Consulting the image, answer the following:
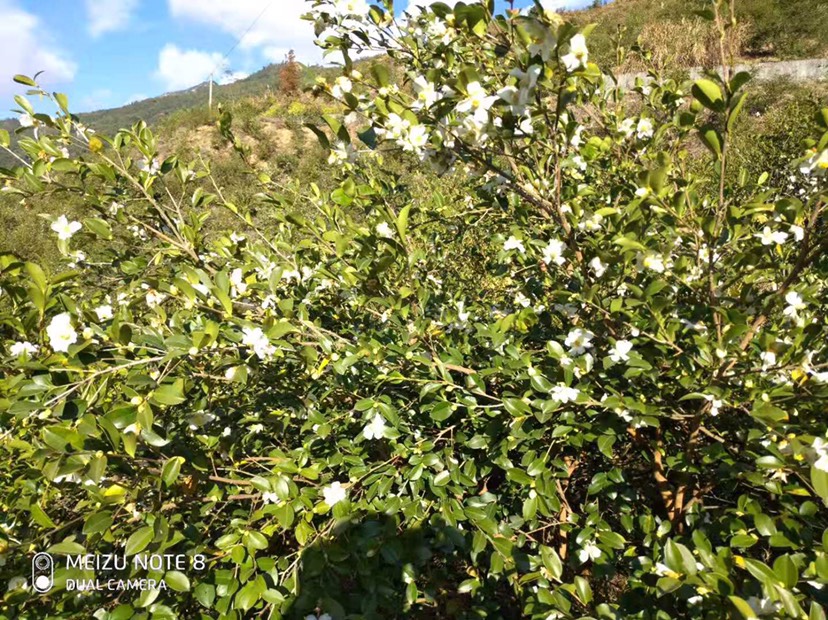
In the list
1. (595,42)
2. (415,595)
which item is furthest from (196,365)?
(595,42)

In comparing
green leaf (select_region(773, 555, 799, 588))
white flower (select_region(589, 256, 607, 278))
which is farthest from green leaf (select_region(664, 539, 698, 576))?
white flower (select_region(589, 256, 607, 278))

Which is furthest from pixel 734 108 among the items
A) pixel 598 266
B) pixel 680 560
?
pixel 680 560

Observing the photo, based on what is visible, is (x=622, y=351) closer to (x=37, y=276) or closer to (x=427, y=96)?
(x=427, y=96)

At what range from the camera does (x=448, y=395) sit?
4.31 ft

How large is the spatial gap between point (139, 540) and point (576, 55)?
1.16m

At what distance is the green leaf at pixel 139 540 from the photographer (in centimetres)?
83

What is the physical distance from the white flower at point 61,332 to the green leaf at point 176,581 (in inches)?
18.5

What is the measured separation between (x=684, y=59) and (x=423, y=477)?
42.3ft

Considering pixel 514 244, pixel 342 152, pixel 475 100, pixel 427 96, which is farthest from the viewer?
pixel 514 244

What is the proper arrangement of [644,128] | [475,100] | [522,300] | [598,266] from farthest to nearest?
[644,128], [522,300], [598,266], [475,100]

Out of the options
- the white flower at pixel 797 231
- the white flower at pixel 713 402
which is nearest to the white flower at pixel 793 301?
the white flower at pixel 797 231

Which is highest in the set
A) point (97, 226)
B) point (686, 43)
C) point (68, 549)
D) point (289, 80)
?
point (289, 80)

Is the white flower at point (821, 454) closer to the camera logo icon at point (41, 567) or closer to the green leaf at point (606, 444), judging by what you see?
the green leaf at point (606, 444)

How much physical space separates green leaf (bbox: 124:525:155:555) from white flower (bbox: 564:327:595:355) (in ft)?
3.23
